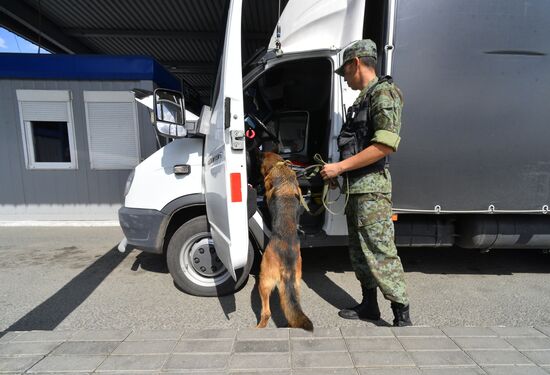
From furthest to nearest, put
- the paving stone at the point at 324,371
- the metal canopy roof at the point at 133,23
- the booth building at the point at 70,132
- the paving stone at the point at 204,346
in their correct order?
the metal canopy roof at the point at 133,23, the booth building at the point at 70,132, the paving stone at the point at 204,346, the paving stone at the point at 324,371

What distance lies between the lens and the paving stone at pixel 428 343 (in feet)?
6.50

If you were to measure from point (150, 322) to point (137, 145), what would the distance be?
4.14m

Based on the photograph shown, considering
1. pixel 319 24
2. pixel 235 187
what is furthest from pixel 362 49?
pixel 235 187

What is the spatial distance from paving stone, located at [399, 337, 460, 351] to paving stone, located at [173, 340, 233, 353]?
122cm

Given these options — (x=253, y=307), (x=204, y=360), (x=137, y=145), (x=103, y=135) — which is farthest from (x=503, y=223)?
(x=103, y=135)

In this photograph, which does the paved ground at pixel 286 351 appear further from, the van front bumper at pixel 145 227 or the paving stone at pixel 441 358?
the van front bumper at pixel 145 227

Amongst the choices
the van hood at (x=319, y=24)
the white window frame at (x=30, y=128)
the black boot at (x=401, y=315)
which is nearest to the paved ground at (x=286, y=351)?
the black boot at (x=401, y=315)

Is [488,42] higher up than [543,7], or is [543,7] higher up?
[543,7]

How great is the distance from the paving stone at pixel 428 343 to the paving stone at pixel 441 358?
0.04 m

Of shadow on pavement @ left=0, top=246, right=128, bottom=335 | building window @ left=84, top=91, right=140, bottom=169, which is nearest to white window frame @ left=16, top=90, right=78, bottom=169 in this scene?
building window @ left=84, top=91, right=140, bottom=169

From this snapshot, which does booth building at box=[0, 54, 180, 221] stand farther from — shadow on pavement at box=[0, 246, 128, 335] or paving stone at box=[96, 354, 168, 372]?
paving stone at box=[96, 354, 168, 372]

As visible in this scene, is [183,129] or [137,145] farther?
[137,145]

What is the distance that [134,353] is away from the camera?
1.94 meters

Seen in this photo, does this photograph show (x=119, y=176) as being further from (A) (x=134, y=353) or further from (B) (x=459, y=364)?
(B) (x=459, y=364)
